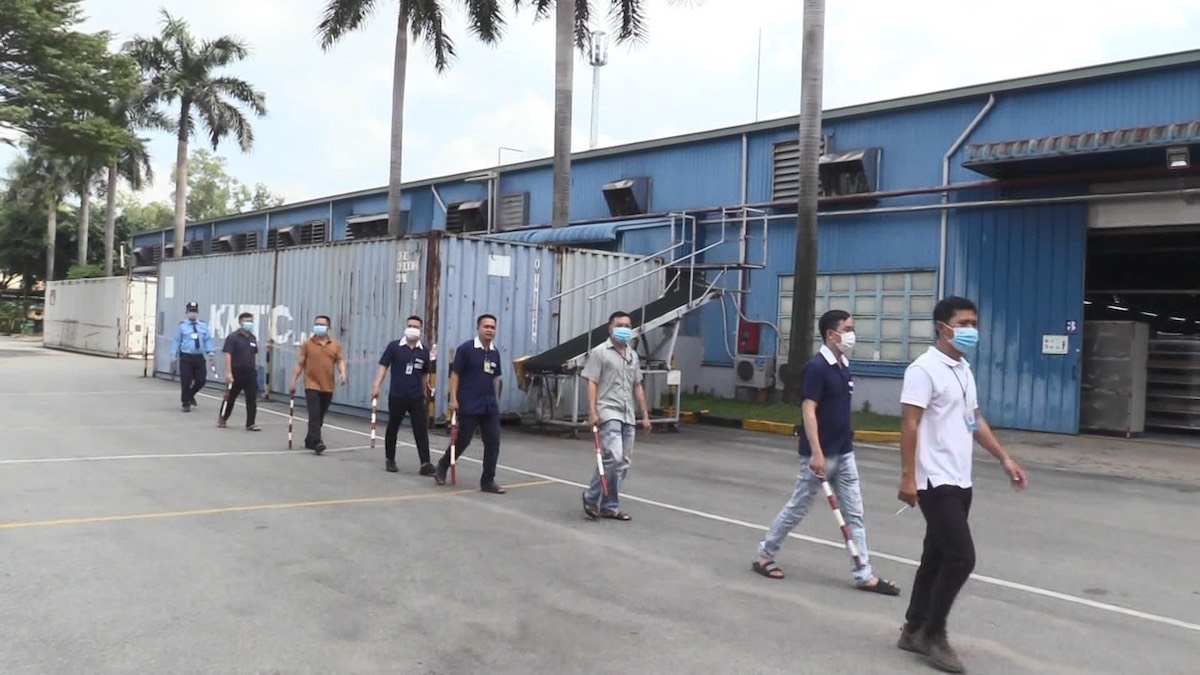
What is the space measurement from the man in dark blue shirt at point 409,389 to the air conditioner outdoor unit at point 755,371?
10.7 metres

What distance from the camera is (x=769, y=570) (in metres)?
6.42

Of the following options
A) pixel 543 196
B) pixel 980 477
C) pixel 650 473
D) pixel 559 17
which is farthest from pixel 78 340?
pixel 980 477

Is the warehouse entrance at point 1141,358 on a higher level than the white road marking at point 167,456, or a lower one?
higher

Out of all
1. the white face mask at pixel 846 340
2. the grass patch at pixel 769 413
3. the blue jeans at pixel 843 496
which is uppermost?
the white face mask at pixel 846 340

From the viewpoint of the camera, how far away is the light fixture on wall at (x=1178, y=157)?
13.8m

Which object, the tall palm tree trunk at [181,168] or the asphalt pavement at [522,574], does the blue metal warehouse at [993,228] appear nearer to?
the asphalt pavement at [522,574]

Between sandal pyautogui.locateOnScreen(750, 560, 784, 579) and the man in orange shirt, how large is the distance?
7.18 meters

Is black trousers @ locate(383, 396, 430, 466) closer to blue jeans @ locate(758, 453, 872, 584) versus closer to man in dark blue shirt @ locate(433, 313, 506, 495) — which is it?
man in dark blue shirt @ locate(433, 313, 506, 495)

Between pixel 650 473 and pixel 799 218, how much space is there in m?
7.50

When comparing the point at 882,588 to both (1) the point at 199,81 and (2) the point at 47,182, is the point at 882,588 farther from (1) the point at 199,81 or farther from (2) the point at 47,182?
(2) the point at 47,182

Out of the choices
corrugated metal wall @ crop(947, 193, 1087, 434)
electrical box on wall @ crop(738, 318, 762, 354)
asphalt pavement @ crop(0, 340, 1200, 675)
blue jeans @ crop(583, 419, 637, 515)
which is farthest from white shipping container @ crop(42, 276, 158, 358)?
blue jeans @ crop(583, 419, 637, 515)

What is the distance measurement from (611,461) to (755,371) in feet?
40.9

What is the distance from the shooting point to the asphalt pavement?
481 cm

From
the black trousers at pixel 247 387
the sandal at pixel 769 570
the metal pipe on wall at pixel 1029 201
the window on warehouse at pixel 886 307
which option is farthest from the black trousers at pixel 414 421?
the metal pipe on wall at pixel 1029 201
